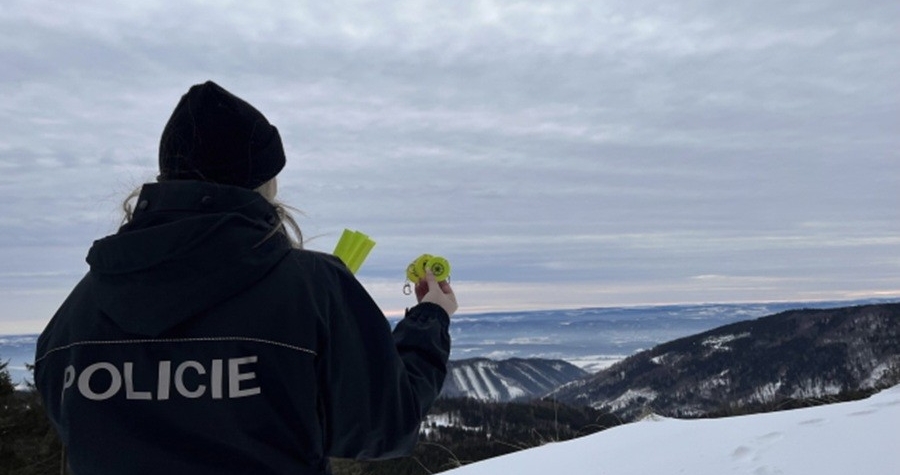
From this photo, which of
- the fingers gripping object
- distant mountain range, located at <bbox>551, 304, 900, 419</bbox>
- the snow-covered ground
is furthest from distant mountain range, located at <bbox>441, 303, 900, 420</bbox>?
the fingers gripping object

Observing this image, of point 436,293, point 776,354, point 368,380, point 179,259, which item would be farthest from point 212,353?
point 776,354

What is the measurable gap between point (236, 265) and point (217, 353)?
202 millimetres

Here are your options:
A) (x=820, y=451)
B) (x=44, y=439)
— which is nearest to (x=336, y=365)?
(x=820, y=451)

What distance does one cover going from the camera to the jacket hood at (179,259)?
5.40 ft

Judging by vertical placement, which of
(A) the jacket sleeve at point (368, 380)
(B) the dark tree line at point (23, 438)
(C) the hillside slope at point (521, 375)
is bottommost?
(C) the hillside slope at point (521, 375)

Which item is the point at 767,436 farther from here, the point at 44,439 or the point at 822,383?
the point at 822,383

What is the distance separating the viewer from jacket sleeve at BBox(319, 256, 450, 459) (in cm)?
175

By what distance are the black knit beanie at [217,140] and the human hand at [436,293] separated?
21.9 inches

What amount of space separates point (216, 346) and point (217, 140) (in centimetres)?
53

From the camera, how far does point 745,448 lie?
13.9ft

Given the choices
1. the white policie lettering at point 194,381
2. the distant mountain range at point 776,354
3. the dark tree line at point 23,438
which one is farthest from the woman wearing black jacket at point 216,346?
the distant mountain range at point 776,354

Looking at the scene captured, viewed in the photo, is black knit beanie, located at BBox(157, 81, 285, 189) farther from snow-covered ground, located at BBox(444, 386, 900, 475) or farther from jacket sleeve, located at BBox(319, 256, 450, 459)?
snow-covered ground, located at BBox(444, 386, 900, 475)

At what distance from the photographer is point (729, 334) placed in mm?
98000

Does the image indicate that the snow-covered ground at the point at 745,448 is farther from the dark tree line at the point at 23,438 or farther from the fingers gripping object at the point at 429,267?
the dark tree line at the point at 23,438
